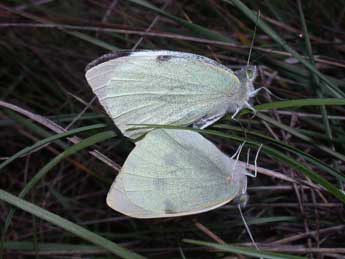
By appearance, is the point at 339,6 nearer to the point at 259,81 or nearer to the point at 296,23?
the point at 296,23

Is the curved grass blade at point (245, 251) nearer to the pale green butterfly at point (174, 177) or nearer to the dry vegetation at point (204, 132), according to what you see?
the dry vegetation at point (204, 132)

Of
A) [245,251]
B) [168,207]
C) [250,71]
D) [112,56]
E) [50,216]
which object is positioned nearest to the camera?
[245,251]

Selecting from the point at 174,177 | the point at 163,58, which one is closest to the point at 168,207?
the point at 174,177

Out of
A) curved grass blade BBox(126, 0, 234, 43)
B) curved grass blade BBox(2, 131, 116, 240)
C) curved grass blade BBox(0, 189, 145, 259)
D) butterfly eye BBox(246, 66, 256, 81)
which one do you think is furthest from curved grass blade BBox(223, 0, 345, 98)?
curved grass blade BBox(0, 189, 145, 259)

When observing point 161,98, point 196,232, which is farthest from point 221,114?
point 196,232

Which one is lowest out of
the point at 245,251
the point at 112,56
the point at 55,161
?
the point at 55,161

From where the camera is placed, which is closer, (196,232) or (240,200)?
(240,200)

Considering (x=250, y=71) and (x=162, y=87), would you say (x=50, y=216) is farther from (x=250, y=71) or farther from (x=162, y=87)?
(x=250, y=71)
